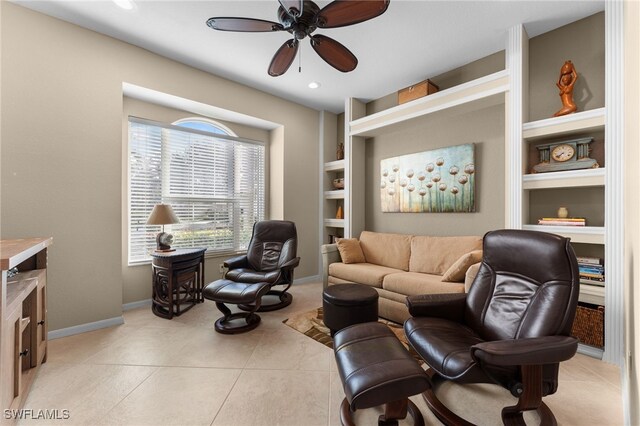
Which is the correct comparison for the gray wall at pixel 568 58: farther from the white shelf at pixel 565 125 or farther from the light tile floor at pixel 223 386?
the light tile floor at pixel 223 386

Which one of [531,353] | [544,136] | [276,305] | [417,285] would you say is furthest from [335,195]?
[531,353]

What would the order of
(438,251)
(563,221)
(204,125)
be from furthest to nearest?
(204,125)
(438,251)
(563,221)

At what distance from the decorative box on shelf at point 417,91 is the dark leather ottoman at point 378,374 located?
299 centimetres

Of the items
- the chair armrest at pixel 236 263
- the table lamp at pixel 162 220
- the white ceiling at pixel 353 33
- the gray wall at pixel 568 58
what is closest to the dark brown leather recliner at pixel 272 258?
the chair armrest at pixel 236 263

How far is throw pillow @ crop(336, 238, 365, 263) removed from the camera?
3844 millimetres

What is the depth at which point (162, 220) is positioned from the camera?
316 cm

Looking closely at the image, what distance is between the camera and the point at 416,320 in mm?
1899

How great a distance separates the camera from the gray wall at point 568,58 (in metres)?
2.46

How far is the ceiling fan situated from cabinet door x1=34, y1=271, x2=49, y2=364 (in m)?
2.34

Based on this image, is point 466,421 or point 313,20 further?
point 313,20

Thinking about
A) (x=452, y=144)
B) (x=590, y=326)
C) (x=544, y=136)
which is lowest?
(x=590, y=326)

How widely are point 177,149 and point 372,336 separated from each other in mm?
3507

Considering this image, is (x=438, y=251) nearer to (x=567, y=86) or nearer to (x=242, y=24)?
(x=567, y=86)

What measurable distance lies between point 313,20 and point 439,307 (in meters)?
2.24
